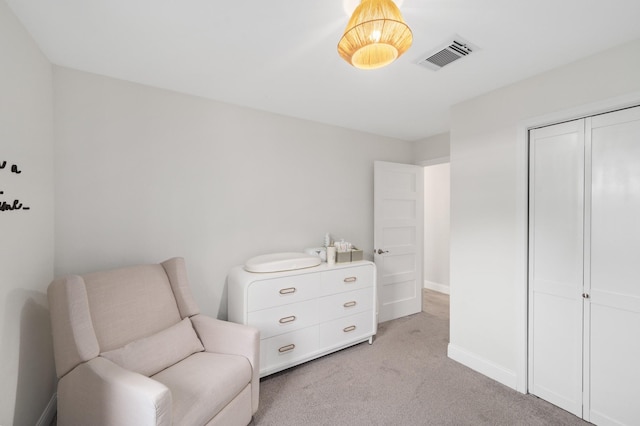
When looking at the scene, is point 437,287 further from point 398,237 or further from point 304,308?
point 304,308

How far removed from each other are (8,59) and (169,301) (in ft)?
5.22

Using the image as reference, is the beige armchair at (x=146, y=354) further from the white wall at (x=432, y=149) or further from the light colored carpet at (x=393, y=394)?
the white wall at (x=432, y=149)

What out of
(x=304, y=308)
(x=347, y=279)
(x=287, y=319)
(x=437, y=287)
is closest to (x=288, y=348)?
(x=287, y=319)

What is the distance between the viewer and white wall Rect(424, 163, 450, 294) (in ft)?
16.1

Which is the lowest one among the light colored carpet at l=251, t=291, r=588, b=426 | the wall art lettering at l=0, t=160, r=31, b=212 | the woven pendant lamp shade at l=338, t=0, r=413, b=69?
the light colored carpet at l=251, t=291, r=588, b=426

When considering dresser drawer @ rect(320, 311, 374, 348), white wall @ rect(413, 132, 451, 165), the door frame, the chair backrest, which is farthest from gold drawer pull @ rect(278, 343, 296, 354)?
white wall @ rect(413, 132, 451, 165)

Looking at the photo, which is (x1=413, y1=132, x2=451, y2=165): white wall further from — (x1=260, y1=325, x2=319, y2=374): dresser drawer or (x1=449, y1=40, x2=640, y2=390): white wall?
(x1=260, y1=325, x2=319, y2=374): dresser drawer

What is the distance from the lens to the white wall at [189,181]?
2.07 m

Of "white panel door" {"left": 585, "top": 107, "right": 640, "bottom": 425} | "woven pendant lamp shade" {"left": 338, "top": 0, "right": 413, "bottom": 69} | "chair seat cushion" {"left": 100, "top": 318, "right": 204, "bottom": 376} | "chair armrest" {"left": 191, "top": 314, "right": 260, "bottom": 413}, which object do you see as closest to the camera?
"woven pendant lamp shade" {"left": 338, "top": 0, "right": 413, "bottom": 69}

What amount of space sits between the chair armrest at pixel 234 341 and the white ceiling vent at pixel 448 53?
214 centimetres

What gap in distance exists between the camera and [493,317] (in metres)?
2.41

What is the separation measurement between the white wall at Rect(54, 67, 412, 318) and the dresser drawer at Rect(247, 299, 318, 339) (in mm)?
552

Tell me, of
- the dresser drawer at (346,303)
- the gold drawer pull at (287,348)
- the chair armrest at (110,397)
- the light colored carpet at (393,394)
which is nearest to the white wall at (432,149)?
the dresser drawer at (346,303)

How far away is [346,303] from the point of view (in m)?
2.83
